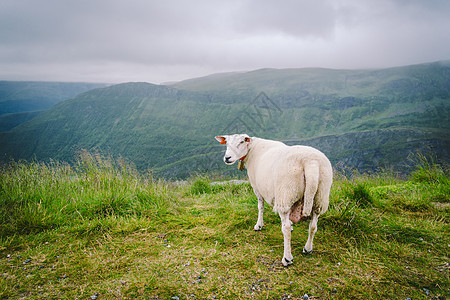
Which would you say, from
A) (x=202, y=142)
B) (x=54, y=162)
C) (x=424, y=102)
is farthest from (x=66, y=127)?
(x=424, y=102)

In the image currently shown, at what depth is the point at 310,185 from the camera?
3.27 meters

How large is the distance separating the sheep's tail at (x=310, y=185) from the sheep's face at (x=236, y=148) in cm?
161

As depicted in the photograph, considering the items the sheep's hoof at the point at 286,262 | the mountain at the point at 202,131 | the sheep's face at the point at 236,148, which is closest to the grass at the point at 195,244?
the sheep's hoof at the point at 286,262

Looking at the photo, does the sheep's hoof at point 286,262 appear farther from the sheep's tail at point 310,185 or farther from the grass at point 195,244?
the sheep's tail at point 310,185

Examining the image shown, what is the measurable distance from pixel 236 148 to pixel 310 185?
5.94ft

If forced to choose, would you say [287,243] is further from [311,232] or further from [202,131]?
[202,131]

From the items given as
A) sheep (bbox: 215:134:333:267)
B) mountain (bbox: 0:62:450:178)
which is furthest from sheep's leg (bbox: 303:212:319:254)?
mountain (bbox: 0:62:450:178)

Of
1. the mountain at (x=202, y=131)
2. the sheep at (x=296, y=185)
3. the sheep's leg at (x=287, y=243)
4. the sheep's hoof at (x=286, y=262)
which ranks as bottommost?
the mountain at (x=202, y=131)

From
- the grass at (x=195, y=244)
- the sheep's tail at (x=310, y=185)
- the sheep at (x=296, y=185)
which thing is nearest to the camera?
the grass at (x=195, y=244)

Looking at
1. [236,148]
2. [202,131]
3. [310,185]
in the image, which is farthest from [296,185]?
[202,131]

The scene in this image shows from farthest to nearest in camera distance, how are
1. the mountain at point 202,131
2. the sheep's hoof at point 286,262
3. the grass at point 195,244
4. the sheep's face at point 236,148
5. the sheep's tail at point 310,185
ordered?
the mountain at point 202,131 < the sheep's face at point 236,148 < the sheep's hoof at point 286,262 < the sheep's tail at point 310,185 < the grass at point 195,244

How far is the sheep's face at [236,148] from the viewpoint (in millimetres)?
4559

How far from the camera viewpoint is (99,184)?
19.2ft

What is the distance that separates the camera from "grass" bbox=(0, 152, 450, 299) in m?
3.12
